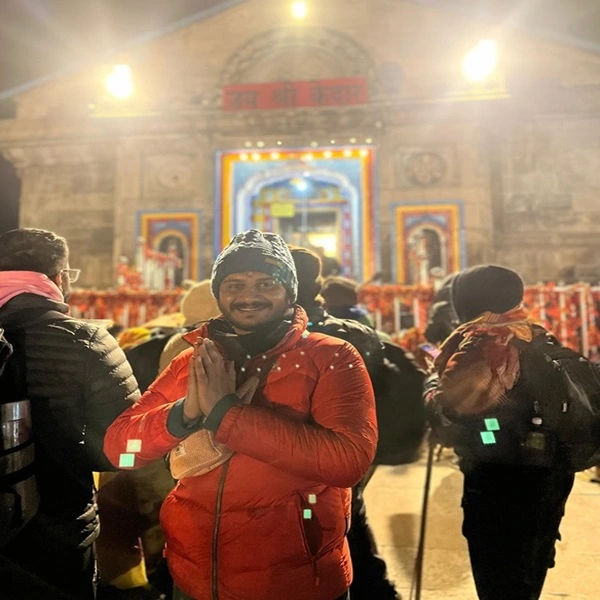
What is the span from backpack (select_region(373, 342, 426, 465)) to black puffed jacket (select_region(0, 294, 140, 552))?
1937 millimetres

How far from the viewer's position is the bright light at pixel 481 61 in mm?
12711

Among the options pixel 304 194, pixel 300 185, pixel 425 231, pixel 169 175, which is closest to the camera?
pixel 425 231

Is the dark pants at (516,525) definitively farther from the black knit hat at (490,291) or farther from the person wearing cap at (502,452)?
A: the black knit hat at (490,291)

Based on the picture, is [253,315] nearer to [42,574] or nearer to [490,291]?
[42,574]

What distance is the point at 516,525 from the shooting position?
7.58 feet

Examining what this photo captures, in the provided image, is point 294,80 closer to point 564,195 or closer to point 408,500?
point 564,195

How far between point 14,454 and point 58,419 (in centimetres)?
20

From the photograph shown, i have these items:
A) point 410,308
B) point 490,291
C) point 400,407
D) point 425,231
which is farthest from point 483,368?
point 425,231

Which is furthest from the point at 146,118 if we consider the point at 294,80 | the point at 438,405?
the point at 438,405

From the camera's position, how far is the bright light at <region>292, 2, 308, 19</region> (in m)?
14.7

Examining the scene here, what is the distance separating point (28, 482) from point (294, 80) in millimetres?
14429

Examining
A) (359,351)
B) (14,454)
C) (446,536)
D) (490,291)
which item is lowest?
(446,536)

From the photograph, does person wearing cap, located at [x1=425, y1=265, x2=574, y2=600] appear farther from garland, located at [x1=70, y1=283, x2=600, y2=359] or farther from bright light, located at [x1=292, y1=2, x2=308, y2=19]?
bright light, located at [x1=292, y1=2, x2=308, y2=19]

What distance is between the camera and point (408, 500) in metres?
4.55
